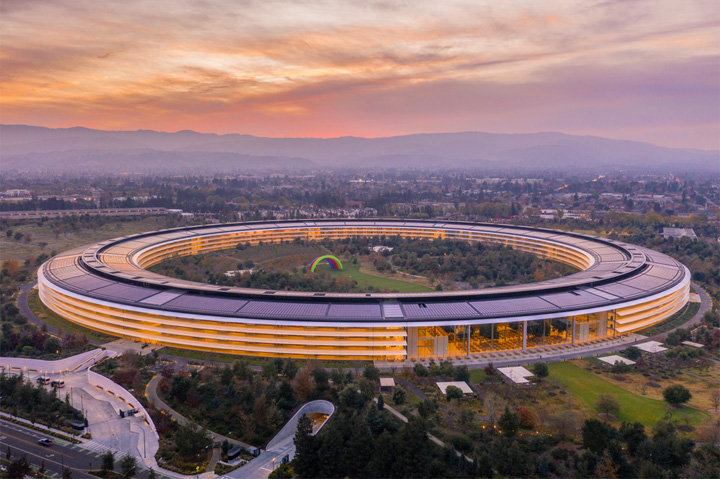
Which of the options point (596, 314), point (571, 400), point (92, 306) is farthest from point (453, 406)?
point (92, 306)

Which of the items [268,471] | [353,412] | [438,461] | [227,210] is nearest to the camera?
[438,461]

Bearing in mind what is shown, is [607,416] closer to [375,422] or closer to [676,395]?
[676,395]

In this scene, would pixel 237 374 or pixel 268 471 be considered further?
pixel 237 374

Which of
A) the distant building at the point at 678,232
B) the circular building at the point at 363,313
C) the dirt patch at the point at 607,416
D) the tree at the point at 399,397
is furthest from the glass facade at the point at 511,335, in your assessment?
the distant building at the point at 678,232

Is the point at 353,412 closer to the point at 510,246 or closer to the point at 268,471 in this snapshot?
the point at 268,471

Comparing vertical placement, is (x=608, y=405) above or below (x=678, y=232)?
below

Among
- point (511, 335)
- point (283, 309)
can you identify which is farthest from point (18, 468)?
point (511, 335)

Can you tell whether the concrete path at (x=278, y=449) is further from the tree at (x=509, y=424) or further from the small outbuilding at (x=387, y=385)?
the tree at (x=509, y=424)
